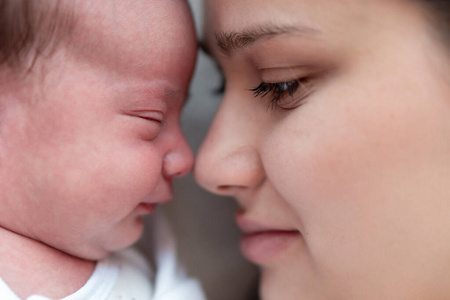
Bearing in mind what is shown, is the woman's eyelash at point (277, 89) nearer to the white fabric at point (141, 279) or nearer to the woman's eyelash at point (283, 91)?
the woman's eyelash at point (283, 91)

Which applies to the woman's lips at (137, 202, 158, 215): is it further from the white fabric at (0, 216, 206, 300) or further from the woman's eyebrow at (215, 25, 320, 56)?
the woman's eyebrow at (215, 25, 320, 56)

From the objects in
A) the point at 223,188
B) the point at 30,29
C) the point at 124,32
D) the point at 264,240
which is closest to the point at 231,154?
the point at 223,188

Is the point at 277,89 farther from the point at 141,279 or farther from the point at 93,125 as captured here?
the point at 141,279

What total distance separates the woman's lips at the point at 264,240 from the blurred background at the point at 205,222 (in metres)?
0.29

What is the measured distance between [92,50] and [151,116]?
19 cm

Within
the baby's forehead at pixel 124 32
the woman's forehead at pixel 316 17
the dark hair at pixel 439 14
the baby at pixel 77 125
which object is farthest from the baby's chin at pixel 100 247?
the dark hair at pixel 439 14

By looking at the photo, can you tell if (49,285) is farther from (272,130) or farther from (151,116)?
(272,130)

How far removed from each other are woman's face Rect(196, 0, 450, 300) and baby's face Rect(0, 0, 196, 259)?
0.52 feet

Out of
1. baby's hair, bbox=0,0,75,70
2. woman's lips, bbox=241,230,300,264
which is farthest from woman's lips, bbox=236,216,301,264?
baby's hair, bbox=0,0,75,70

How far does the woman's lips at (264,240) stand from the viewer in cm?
105

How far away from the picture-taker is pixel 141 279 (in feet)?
3.95

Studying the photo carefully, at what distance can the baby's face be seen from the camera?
3.04ft

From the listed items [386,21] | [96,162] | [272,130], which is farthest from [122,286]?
[386,21]

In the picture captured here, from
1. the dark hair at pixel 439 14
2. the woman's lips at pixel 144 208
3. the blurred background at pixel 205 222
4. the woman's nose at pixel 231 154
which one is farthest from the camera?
the blurred background at pixel 205 222
